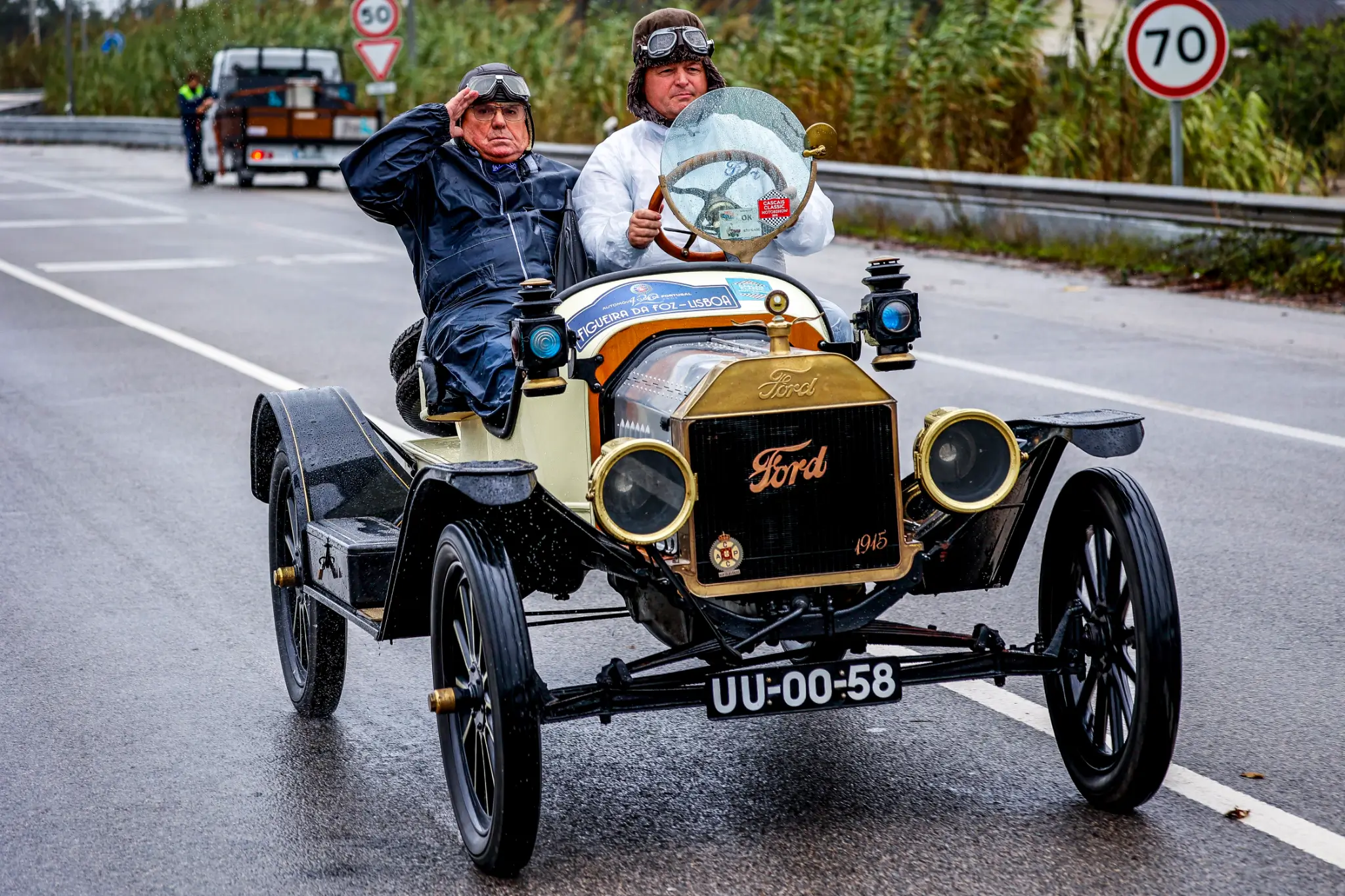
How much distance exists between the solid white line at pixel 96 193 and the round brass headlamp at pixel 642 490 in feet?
71.3

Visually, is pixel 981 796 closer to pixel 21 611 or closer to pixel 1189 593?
pixel 1189 593

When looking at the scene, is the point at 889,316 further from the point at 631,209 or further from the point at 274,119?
the point at 274,119

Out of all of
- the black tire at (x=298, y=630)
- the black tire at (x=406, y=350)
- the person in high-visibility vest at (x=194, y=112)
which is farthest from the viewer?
the person in high-visibility vest at (x=194, y=112)

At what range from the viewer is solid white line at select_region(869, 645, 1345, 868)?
161 inches

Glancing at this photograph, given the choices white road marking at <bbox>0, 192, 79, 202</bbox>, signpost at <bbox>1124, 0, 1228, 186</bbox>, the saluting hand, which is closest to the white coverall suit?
the saluting hand

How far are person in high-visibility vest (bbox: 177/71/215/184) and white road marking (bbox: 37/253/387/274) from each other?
41.0ft

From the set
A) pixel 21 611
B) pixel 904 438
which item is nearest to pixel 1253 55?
pixel 904 438

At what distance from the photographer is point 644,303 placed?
15.8 ft

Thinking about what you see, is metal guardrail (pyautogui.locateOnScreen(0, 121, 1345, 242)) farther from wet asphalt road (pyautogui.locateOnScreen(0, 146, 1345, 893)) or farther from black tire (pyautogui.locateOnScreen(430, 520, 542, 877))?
black tire (pyautogui.locateOnScreen(430, 520, 542, 877))

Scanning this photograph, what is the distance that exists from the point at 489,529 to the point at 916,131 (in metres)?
16.0

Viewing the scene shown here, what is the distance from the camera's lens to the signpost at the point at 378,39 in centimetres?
2895

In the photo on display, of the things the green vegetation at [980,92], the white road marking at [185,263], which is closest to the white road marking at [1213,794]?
the green vegetation at [980,92]

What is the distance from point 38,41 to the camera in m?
62.8

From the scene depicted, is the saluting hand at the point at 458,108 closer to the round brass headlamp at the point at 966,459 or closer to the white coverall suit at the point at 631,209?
the white coverall suit at the point at 631,209
